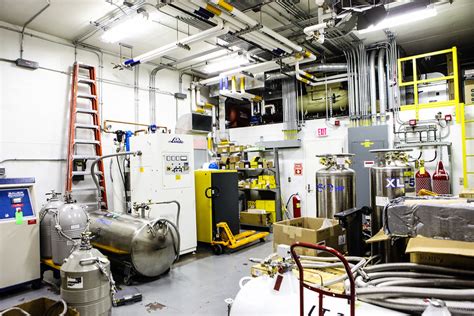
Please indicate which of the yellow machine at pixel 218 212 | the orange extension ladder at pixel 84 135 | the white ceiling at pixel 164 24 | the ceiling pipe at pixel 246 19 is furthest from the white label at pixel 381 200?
the orange extension ladder at pixel 84 135

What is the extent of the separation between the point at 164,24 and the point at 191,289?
3836 millimetres

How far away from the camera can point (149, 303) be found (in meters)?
3.08

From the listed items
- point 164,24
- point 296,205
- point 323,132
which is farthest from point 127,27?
point 296,205

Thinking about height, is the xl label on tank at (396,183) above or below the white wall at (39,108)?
below

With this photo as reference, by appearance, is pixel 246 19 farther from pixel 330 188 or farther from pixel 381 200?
pixel 381 200

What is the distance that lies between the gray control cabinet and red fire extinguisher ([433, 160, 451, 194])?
3.20 feet

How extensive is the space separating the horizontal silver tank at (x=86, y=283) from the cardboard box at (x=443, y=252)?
232cm

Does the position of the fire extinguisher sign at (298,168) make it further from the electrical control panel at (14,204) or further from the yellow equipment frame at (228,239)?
the electrical control panel at (14,204)

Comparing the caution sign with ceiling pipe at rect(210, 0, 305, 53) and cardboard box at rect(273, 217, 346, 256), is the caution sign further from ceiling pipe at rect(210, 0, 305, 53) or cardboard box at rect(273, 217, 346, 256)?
cardboard box at rect(273, 217, 346, 256)

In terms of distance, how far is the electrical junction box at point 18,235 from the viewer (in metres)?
3.37

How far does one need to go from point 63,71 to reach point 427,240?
548 centimetres

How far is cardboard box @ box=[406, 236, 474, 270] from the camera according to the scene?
1.55 m

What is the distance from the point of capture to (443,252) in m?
1.55

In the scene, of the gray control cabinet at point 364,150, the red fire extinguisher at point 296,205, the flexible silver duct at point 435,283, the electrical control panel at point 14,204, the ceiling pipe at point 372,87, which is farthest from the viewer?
the red fire extinguisher at point 296,205
